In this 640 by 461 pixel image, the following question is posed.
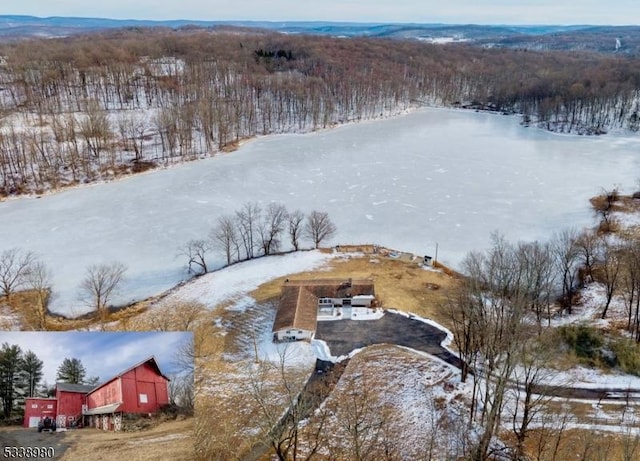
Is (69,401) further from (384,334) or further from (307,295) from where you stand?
(307,295)

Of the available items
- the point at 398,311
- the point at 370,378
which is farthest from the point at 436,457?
the point at 398,311

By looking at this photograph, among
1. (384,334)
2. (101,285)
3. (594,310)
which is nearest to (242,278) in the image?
(101,285)

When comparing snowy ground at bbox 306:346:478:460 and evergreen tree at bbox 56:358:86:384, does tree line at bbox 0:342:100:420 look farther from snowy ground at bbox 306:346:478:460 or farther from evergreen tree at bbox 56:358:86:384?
snowy ground at bbox 306:346:478:460

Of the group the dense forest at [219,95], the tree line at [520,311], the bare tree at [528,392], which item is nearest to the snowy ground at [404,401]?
the tree line at [520,311]

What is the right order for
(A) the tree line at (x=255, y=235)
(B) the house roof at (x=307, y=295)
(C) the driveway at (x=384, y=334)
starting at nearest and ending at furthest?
1. (C) the driveway at (x=384, y=334)
2. (B) the house roof at (x=307, y=295)
3. (A) the tree line at (x=255, y=235)

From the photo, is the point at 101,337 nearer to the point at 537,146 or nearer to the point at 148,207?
the point at 148,207

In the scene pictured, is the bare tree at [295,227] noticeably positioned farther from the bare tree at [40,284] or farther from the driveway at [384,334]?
the bare tree at [40,284]

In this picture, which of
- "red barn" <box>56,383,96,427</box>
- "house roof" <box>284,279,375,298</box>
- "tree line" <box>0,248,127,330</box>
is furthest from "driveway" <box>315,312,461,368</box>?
"red barn" <box>56,383,96,427</box>
